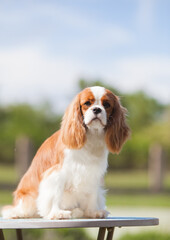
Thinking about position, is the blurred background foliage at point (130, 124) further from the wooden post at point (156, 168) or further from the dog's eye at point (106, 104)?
the dog's eye at point (106, 104)

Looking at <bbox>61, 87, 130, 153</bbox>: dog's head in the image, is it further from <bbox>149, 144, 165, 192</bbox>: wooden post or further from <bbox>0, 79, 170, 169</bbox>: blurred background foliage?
<bbox>149, 144, 165, 192</bbox>: wooden post

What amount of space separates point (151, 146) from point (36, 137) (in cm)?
609

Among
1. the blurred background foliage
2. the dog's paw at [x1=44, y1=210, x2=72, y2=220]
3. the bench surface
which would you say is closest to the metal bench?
the bench surface

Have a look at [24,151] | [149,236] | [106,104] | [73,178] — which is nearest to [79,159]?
[73,178]

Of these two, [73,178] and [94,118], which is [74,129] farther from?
[73,178]

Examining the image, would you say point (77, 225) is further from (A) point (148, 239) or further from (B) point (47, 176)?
(A) point (148, 239)

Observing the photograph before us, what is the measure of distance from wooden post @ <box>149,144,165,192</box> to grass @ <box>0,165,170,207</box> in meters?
0.43

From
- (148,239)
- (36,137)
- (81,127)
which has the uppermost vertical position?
(36,137)

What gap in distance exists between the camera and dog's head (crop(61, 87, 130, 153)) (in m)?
2.93

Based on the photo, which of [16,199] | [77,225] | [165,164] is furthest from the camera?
[165,164]

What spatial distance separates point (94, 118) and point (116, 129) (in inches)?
7.6

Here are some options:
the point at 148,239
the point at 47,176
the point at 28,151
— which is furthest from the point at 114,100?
the point at 28,151

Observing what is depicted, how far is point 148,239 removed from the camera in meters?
7.35

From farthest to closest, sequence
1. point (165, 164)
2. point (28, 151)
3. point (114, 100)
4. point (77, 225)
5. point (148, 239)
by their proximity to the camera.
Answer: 1. point (165, 164)
2. point (28, 151)
3. point (148, 239)
4. point (114, 100)
5. point (77, 225)
